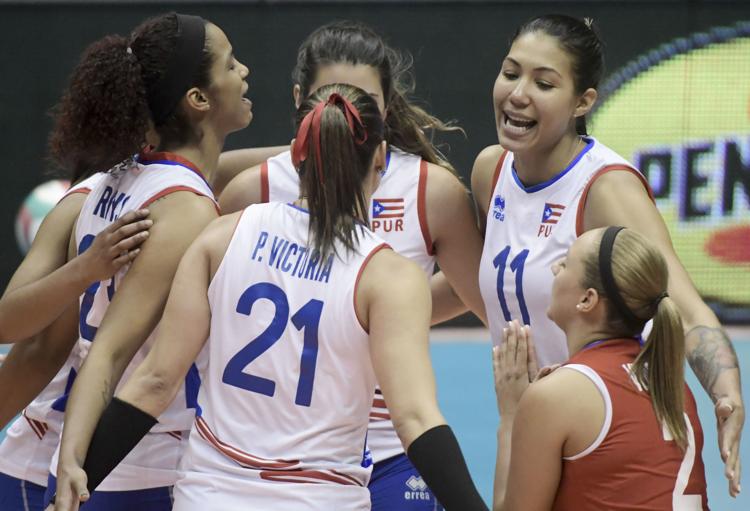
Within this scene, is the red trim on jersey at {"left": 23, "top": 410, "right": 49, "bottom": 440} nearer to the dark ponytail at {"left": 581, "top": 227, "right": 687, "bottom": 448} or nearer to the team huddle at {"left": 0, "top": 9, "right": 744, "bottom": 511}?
the team huddle at {"left": 0, "top": 9, "right": 744, "bottom": 511}

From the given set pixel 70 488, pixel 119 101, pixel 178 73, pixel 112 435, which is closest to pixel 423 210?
pixel 178 73

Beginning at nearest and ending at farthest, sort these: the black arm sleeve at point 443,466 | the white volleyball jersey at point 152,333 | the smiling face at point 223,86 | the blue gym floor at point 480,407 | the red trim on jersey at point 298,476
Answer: the black arm sleeve at point 443,466 < the red trim on jersey at point 298,476 < the white volleyball jersey at point 152,333 < the smiling face at point 223,86 < the blue gym floor at point 480,407

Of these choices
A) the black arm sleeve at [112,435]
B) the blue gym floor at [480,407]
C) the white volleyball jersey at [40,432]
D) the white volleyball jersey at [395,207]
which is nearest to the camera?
the black arm sleeve at [112,435]

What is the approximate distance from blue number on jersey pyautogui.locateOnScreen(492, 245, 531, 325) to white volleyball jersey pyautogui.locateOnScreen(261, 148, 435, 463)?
0.25 meters

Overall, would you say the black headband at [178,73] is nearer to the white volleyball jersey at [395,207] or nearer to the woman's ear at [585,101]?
the white volleyball jersey at [395,207]

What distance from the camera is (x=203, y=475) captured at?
2.44 m

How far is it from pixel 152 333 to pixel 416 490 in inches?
34.5

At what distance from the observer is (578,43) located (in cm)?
312

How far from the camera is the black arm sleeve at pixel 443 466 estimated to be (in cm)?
228

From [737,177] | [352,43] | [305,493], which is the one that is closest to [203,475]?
[305,493]

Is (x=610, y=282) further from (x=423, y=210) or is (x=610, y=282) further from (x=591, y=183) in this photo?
(x=423, y=210)

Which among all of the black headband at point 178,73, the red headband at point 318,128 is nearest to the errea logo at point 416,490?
the red headband at point 318,128

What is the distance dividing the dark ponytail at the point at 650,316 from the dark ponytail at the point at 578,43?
28.4 inches

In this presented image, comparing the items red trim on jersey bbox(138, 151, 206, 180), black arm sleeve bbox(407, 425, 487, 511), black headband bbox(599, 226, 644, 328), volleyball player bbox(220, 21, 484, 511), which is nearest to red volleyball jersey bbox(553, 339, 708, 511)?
black headband bbox(599, 226, 644, 328)
